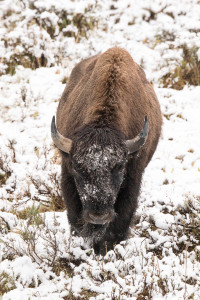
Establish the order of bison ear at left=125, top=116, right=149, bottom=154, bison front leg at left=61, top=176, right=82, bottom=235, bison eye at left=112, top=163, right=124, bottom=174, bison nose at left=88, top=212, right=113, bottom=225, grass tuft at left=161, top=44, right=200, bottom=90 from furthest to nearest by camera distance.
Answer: grass tuft at left=161, top=44, right=200, bottom=90 < bison front leg at left=61, top=176, right=82, bottom=235 < bison ear at left=125, top=116, right=149, bottom=154 < bison eye at left=112, top=163, right=124, bottom=174 < bison nose at left=88, top=212, right=113, bottom=225

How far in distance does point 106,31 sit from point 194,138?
18.5ft

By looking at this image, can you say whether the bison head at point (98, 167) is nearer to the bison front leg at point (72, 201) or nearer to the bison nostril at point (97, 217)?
the bison nostril at point (97, 217)

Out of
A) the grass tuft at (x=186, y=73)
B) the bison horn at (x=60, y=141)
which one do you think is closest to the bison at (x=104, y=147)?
the bison horn at (x=60, y=141)

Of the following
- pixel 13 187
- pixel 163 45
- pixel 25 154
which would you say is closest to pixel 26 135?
pixel 25 154

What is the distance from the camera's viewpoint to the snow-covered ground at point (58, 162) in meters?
3.64

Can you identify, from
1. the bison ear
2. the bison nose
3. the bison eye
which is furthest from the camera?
the bison ear

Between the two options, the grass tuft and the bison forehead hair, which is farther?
the grass tuft

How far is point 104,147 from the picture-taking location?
3326mm

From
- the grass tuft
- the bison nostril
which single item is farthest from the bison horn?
the grass tuft

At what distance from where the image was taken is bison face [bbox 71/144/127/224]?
3252mm

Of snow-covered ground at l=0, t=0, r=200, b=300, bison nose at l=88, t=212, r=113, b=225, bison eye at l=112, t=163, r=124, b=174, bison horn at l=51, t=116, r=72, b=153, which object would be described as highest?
bison horn at l=51, t=116, r=72, b=153

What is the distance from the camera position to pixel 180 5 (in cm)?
1162

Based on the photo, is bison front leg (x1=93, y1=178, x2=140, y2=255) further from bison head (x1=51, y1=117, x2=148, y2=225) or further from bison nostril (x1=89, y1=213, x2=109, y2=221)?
bison nostril (x1=89, y1=213, x2=109, y2=221)

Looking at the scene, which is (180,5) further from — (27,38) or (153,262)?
(153,262)
